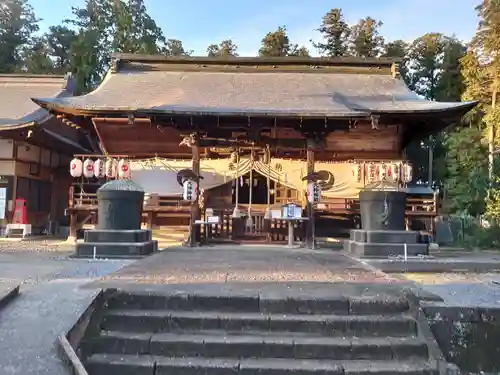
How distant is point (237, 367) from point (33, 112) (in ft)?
43.5

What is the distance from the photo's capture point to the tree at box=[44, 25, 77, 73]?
30.6 meters

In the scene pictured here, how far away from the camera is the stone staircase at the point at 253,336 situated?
13.3ft

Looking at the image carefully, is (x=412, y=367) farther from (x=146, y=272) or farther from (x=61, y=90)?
(x=61, y=90)

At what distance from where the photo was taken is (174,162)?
13195mm

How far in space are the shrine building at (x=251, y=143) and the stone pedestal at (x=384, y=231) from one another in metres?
1.58

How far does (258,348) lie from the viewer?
422 cm

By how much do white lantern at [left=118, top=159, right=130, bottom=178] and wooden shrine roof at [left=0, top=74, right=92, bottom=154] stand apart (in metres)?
2.92

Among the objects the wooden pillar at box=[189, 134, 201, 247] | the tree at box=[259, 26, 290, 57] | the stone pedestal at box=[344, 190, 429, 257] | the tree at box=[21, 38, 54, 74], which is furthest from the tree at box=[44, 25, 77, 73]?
the stone pedestal at box=[344, 190, 429, 257]

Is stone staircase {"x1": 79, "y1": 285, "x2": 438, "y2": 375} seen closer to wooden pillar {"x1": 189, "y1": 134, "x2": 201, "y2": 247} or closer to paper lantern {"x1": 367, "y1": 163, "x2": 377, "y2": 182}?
wooden pillar {"x1": 189, "y1": 134, "x2": 201, "y2": 247}

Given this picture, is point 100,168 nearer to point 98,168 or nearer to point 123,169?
point 98,168

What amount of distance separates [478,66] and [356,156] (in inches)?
427

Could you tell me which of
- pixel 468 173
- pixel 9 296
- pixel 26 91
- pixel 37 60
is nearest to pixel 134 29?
pixel 37 60

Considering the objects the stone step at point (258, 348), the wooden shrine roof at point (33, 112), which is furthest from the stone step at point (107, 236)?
the wooden shrine roof at point (33, 112)

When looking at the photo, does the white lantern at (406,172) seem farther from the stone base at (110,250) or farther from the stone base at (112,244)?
the stone base at (110,250)
